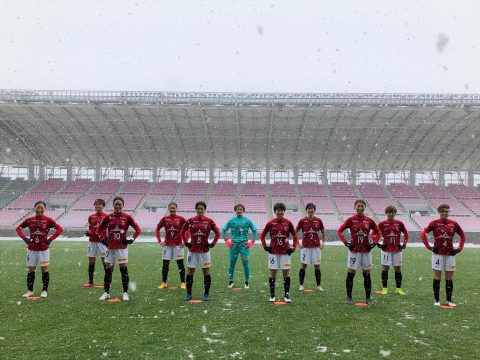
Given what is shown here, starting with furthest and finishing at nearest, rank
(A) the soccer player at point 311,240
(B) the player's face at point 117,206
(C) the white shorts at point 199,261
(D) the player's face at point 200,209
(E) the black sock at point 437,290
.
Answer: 1. (A) the soccer player at point 311,240
2. (D) the player's face at point 200,209
3. (B) the player's face at point 117,206
4. (C) the white shorts at point 199,261
5. (E) the black sock at point 437,290

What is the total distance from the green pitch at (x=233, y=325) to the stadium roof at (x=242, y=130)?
29.4 metres

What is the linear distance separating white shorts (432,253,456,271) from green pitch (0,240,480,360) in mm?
847

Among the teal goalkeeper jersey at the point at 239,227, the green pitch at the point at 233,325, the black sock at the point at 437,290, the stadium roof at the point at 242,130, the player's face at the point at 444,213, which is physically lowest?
the green pitch at the point at 233,325

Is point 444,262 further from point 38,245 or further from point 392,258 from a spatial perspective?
point 38,245

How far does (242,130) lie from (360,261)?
36710 mm

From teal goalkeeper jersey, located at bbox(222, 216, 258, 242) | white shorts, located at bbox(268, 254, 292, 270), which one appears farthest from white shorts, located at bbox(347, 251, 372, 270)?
teal goalkeeper jersey, located at bbox(222, 216, 258, 242)

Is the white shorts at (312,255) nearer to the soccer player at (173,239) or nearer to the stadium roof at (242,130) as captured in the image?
the soccer player at (173,239)

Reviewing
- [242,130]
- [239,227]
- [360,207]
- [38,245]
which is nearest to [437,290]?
[360,207]

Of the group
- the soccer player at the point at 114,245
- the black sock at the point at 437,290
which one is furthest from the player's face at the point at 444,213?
the soccer player at the point at 114,245

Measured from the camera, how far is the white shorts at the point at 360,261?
31.1 ft

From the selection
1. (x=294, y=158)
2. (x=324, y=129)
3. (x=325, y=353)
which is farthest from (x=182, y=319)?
(x=294, y=158)

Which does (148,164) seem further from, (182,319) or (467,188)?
(182,319)

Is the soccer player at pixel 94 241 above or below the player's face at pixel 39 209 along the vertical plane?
below

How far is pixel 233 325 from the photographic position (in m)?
7.55
